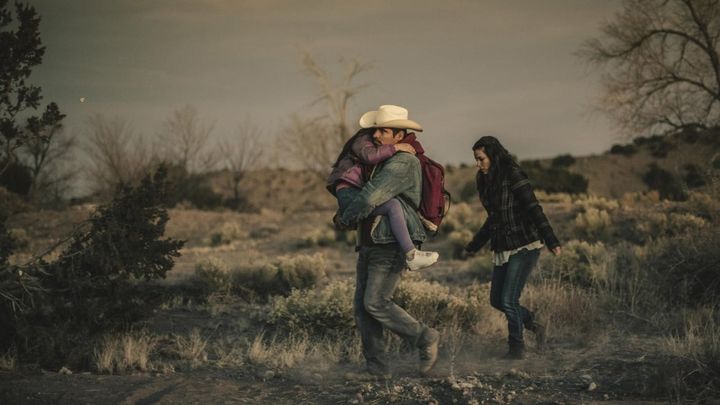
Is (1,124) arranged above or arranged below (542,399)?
above

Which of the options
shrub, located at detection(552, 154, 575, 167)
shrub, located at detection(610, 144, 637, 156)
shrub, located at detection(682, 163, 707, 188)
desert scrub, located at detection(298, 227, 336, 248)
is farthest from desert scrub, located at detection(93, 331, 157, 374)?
shrub, located at detection(610, 144, 637, 156)

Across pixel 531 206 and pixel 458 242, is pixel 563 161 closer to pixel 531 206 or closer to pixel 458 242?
pixel 458 242

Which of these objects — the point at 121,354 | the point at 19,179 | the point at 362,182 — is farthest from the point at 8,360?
the point at 19,179

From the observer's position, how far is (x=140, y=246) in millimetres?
7289

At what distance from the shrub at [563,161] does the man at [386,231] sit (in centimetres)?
4203

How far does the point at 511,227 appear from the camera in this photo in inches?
247

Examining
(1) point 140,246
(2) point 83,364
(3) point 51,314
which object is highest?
(1) point 140,246

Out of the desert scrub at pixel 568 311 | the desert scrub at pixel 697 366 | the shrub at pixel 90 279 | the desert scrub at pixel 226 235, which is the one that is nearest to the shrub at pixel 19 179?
the desert scrub at pixel 226 235

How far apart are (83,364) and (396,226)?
3.53 m

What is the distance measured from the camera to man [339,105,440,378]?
17.3 ft

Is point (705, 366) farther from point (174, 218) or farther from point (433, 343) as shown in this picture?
point (174, 218)

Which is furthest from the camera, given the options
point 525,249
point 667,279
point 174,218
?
point 174,218

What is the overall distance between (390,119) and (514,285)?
2058mm

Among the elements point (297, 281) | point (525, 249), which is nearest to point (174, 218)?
point (297, 281)
